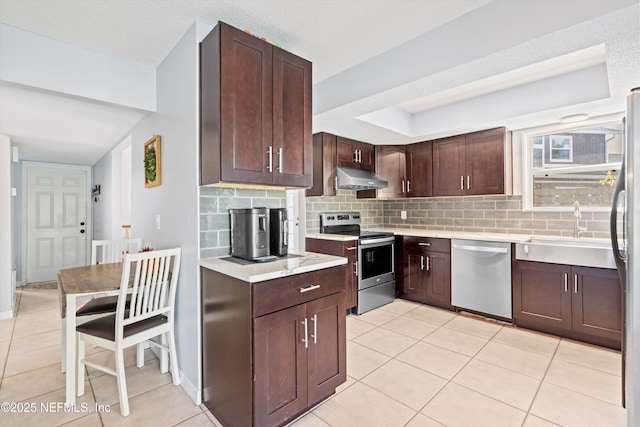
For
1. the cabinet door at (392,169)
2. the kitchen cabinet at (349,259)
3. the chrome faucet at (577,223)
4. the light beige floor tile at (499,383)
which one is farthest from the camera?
the cabinet door at (392,169)

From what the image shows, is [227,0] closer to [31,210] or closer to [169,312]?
[169,312]

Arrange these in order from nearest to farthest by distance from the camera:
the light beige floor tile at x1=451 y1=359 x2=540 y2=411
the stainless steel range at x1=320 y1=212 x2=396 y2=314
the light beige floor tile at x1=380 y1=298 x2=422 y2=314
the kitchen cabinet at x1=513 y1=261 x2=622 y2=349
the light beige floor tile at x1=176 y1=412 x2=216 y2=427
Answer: the light beige floor tile at x1=176 y1=412 x2=216 y2=427
the light beige floor tile at x1=451 y1=359 x2=540 y2=411
the kitchen cabinet at x1=513 y1=261 x2=622 y2=349
the stainless steel range at x1=320 y1=212 x2=396 y2=314
the light beige floor tile at x1=380 y1=298 x2=422 y2=314

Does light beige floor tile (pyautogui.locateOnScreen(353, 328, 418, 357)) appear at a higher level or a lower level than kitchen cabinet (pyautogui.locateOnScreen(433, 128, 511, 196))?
lower

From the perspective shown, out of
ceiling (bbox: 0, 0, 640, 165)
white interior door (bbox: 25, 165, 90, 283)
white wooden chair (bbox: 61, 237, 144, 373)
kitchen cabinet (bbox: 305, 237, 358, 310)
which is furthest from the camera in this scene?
white interior door (bbox: 25, 165, 90, 283)

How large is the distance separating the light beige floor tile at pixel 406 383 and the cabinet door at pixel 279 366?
2.18ft

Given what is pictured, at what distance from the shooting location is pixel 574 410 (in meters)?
1.86

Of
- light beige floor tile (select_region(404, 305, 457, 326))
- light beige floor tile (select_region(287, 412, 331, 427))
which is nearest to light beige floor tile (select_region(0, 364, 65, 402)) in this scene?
light beige floor tile (select_region(287, 412, 331, 427))

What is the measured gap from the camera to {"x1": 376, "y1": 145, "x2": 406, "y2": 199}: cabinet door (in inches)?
168

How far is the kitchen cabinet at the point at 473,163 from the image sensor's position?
3504 millimetres

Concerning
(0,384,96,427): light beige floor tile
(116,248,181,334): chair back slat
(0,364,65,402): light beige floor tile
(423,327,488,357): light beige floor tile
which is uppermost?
(116,248,181,334): chair back slat

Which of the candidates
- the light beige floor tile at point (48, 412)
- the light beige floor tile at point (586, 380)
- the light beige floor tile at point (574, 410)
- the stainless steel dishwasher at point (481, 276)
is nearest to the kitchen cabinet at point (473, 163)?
the stainless steel dishwasher at point (481, 276)

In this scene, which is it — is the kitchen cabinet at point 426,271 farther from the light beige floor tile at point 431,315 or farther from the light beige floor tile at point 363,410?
the light beige floor tile at point 363,410

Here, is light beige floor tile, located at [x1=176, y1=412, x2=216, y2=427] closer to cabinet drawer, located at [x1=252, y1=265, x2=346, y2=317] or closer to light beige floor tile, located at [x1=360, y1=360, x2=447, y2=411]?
cabinet drawer, located at [x1=252, y1=265, x2=346, y2=317]

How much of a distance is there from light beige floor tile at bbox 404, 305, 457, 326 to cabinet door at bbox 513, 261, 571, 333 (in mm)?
681
